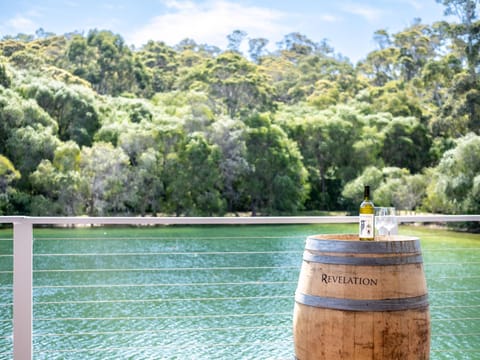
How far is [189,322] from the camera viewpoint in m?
9.38

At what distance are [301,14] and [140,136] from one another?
21741 millimetres

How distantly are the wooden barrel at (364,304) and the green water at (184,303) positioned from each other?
111 centimetres

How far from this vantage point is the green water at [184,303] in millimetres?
6583

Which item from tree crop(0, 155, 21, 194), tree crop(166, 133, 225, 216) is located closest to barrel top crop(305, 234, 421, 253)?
tree crop(0, 155, 21, 194)

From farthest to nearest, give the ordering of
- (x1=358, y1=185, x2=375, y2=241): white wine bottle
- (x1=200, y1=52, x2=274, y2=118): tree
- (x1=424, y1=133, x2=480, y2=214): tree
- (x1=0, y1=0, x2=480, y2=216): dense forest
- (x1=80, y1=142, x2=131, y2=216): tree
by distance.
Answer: (x1=200, y1=52, x2=274, y2=118): tree → (x1=80, y1=142, x2=131, y2=216): tree → (x1=0, y1=0, x2=480, y2=216): dense forest → (x1=424, y1=133, x2=480, y2=214): tree → (x1=358, y1=185, x2=375, y2=241): white wine bottle

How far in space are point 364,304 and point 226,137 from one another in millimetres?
25319

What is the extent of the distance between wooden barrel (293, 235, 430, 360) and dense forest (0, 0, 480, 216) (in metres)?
19.4

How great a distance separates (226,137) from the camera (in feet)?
88.0

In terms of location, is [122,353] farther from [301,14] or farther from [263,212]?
[301,14]

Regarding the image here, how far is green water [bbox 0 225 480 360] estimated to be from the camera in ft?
21.6

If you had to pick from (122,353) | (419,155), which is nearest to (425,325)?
(122,353)

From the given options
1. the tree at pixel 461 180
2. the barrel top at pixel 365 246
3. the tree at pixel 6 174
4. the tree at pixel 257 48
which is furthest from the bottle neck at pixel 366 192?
the tree at pixel 257 48

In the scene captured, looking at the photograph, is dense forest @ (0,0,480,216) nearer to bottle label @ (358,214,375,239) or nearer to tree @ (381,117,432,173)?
tree @ (381,117,432,173)

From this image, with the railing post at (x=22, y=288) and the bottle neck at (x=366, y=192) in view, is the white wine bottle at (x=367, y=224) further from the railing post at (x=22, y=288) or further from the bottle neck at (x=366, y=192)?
the railing post at (x=22, y=288)
